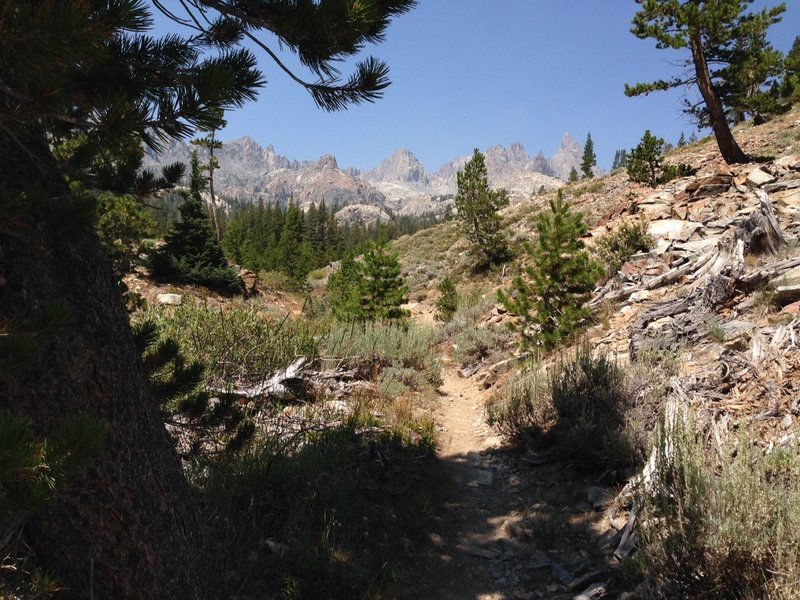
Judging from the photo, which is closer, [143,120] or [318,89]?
[143,120]

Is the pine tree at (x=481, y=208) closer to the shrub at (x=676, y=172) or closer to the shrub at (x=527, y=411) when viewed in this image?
the shrub at (x=676, y=172)

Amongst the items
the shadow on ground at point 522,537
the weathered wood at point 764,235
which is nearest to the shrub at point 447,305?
the weathered wood at point 764,235

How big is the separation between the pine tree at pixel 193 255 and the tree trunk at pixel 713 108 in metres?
18.1

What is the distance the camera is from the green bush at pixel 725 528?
243 cm

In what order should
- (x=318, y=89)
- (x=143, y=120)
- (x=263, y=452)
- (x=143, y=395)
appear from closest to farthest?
1. (x=143, y=120)
2. (x=143, y=395)
3. (x=318, y=89)
4. (x=263, y=452)

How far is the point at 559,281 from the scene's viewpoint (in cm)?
856

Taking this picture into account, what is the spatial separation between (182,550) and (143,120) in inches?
71.1

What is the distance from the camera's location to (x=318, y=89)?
7.79ft

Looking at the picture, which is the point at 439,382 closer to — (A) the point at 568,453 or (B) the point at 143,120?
(A) the point at 568,453

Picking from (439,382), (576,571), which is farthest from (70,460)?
(439,382)

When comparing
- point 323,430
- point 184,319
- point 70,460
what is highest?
point 184,319

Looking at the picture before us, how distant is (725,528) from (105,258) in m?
3.40

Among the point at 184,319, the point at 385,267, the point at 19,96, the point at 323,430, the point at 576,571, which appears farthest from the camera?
the point at 385,267

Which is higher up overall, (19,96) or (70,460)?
(19,96)
